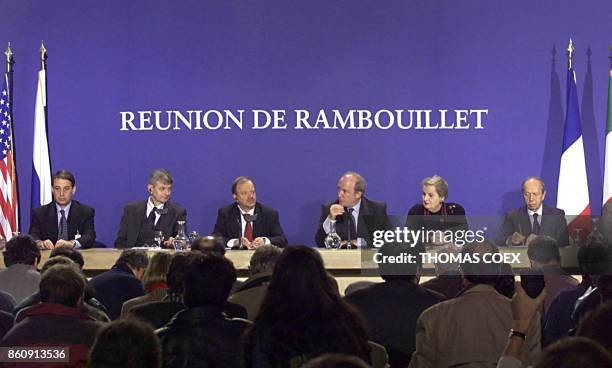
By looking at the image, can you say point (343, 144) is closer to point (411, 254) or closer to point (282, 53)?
point (282, 53)

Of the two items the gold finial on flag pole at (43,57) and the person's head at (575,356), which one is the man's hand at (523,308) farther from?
→ the gold finial on flag pole at (43,57)

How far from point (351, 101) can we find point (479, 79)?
1227mm

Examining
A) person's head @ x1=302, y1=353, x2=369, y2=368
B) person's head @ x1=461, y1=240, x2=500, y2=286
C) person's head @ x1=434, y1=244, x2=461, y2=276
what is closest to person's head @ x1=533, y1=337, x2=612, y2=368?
person's head @ x1=302, y1=353, x2=369, y2=368

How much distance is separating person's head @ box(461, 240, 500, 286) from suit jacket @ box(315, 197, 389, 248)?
4.28 m

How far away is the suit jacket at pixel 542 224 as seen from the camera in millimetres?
9016

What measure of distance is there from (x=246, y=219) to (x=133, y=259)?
3118 millimetres

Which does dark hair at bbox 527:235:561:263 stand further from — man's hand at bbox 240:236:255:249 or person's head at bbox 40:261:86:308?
man's hand at bbox 240:236:255:249

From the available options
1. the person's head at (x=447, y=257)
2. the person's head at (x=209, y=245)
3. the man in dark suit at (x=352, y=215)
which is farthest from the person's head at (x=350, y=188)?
the person's head at (x=209, y=245)

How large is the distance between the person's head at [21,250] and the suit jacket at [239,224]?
3.18 meters

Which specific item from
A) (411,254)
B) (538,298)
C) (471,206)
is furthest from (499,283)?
(471,206)

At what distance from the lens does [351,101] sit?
10.2 m

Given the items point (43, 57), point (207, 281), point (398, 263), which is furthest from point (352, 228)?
point (207, 281)

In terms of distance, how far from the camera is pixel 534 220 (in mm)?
9094

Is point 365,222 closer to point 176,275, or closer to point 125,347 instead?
point 176,275
